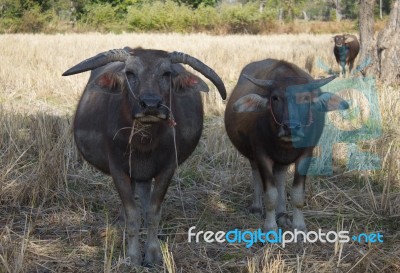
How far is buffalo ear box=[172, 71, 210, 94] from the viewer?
3.84 meters

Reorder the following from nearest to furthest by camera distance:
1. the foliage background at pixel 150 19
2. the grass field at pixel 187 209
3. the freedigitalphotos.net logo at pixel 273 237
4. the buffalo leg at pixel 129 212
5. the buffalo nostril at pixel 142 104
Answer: the buffalo nostril at pixel 142 104
the grass field at pixel 187 209
the buffalo leg at pixel 129 212
the freedigitalphotos.net logo at pixel 273 237
the foliage background at pixel 150 19

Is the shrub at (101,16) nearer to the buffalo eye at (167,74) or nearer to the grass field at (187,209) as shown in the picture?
the grass field at (187,209)

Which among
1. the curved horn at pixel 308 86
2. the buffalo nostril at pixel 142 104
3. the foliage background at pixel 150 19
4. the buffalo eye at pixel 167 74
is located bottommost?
the foliage background at pixel 150 19

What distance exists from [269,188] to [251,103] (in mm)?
715

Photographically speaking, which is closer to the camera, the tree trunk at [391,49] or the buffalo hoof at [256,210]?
the buffalo hoof at [256,210]

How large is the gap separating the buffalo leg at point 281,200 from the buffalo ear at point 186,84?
4.15ft

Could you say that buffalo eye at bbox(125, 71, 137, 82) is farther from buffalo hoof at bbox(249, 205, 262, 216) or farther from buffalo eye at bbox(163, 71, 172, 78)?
buffalo hoof at bbox(249, 205, 262, 216)

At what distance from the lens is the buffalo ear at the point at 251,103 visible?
4.29 meters

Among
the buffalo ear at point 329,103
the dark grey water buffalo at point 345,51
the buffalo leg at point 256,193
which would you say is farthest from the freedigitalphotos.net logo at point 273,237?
the dark grey water buffalo at point 345,51

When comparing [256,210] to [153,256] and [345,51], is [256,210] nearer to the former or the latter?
[153,256]

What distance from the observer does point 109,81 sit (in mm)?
3854

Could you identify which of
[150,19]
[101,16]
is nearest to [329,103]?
[150,19]

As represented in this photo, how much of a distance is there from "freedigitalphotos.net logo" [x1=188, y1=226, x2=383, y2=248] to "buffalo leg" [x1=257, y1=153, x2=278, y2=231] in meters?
0.09

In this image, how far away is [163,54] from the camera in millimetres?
3805
